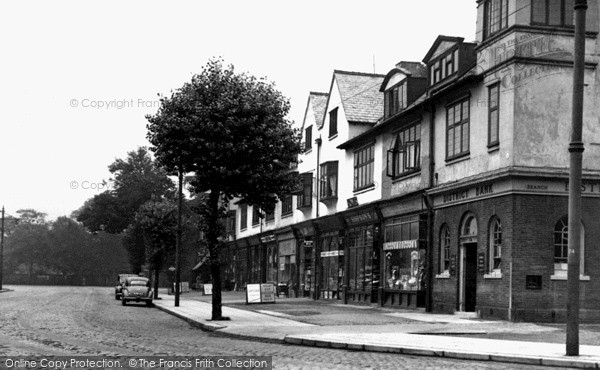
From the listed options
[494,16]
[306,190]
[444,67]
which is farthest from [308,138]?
[494,16]

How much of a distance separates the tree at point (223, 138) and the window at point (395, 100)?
28.2ft

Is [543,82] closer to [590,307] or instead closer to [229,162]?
[590,307]

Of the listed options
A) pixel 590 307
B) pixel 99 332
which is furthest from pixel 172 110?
pixel 590 307

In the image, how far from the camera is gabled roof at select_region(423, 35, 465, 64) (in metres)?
29.0

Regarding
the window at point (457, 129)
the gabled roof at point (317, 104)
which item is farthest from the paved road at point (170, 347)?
the gabled roof at point (317, 104)

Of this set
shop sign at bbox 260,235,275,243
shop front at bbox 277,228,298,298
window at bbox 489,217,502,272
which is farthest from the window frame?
shop sign at bbox 260,235,275,243

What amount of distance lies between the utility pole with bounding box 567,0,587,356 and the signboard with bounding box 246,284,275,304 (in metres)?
24.1

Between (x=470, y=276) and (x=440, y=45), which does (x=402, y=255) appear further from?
(x=440, y=45)

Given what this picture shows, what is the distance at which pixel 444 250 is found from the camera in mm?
28547

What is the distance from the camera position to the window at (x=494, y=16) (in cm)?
2486

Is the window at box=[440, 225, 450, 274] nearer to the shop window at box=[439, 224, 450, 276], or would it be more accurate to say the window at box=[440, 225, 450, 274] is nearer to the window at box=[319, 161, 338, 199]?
the shop window at box=[439, 224, 450, 276]

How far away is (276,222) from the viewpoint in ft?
179

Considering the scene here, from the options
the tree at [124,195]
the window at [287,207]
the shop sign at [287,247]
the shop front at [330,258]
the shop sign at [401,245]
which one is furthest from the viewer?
the tree at [124,195]

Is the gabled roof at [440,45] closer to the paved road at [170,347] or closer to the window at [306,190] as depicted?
the paved road at [170,347]
